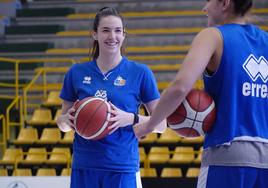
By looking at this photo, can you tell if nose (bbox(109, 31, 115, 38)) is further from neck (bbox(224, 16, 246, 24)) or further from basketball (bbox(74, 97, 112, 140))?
neck (bbox(224, 16, 246, 24))

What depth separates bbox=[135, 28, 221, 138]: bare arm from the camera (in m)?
2.42

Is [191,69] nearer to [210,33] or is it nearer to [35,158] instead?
[210,33]

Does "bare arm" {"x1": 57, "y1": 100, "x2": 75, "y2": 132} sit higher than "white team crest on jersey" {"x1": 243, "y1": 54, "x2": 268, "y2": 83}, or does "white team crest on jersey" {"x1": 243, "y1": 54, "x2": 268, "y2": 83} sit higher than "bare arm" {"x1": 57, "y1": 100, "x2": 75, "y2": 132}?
"white team crest on jersey" {"x1": 243, "y1": 54, "x2": 268, "y2": 83}

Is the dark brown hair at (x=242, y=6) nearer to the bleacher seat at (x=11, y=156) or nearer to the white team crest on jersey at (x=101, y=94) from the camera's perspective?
the white team crest on jersey at (x=101, y=94)

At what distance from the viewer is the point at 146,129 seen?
273 cm

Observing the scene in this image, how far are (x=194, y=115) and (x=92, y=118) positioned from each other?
2.54 feet

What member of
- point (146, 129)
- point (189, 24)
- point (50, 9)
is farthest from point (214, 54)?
point (50, 9)

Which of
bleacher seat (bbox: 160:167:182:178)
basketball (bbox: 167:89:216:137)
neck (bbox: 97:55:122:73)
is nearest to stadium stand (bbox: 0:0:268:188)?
bleacher seat (bbox: 160:167:182:178)

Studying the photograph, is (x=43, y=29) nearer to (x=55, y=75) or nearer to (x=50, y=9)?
(x=50, y=9)

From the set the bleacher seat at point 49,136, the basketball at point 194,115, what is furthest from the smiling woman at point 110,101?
the bleacher seat at point 49,136

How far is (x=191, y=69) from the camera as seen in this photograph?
242 centimetres

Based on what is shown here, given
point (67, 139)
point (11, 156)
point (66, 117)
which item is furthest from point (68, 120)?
point (11, 156)

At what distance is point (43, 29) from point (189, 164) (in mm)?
5181

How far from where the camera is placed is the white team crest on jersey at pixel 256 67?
2.53 m
